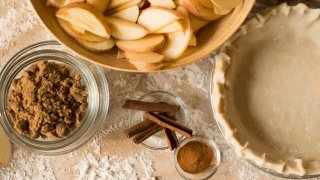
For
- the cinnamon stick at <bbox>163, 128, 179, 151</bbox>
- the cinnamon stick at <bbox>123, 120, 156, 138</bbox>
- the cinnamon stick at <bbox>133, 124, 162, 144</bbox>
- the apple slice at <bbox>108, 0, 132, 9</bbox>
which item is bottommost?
the cinnamon stick at <bbox>163, 128, 179, 151</bbox>

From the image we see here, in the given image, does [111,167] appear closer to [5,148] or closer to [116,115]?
[116,115]

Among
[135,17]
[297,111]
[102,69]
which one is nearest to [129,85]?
[102,69]

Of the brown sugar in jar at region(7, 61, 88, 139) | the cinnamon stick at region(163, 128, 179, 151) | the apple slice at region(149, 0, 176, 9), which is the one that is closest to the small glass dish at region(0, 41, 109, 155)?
the brown sugar in jar at region(7, 61, 88, 139)

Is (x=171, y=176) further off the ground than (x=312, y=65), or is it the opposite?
(x=312, y=65)

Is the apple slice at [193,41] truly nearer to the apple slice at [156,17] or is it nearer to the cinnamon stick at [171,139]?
the apple slice at [156,17]

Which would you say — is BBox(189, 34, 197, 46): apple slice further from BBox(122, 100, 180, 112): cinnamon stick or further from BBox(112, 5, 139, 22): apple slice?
BBox(122, 100, 180, 112): cinnamon stick

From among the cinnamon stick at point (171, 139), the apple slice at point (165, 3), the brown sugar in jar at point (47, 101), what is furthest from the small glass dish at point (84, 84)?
the apple slice at point (165, 3)

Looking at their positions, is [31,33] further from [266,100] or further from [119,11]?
[266,100]

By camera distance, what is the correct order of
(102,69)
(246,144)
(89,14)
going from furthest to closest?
(102,69) → (246,144) → (89,14)
